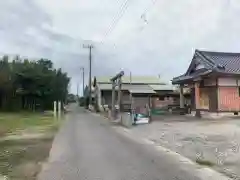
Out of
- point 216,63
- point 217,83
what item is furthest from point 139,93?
point 217,83

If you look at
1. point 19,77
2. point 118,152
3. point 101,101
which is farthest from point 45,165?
point 101,101

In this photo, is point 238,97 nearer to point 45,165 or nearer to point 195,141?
point 195,141

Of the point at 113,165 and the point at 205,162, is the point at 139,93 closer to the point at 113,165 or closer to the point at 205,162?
the point at 205,162

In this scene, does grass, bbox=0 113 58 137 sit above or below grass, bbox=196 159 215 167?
above

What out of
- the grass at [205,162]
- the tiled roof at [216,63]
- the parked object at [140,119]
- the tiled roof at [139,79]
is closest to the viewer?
the grass at [205,162]

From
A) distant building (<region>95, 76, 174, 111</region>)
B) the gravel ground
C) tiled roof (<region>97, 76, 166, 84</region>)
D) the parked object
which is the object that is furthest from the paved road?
tiled roof (<region>97, 76, 166, 84</region>)

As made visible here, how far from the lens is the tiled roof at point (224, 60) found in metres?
33.0

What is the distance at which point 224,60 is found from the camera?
118ft

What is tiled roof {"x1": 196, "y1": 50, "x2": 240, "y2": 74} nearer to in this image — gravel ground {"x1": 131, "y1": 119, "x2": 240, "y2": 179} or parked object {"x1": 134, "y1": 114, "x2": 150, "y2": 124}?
parked object {"x1": 134, "y1": 114, "x2": 150, "y2": 124}

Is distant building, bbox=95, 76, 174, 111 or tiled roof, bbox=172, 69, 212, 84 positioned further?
distant building, bbox=95, 76, 174, 111

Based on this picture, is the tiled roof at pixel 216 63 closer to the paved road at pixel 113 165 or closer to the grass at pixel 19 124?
the grass at pixel 19 124

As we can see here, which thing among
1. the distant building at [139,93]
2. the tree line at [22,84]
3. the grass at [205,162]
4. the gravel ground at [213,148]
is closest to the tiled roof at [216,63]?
the distant building at [139,93]

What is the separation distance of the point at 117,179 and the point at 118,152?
17.1 ft

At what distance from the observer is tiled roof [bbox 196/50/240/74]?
33.0 m
